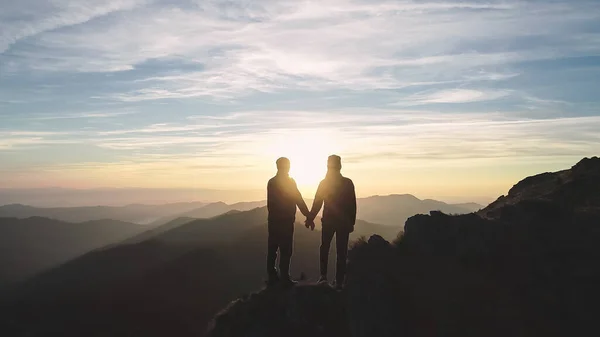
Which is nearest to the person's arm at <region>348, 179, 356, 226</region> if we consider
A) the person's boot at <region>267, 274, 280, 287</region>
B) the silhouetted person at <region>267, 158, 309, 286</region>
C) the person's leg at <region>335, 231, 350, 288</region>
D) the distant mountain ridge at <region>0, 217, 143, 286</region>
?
the person's leg at <region>335, 231, 350, 288</region>

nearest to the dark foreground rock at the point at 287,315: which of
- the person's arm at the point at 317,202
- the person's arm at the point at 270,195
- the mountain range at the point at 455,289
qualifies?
the mountain range at the point at 455,289

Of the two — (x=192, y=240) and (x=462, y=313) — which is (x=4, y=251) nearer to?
(x=192, y=240)

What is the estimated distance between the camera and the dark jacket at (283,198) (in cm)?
1309

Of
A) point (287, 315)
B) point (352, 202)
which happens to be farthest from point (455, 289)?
point (287, 315)

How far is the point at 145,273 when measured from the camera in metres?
86.6

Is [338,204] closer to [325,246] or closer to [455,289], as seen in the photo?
[325,246]

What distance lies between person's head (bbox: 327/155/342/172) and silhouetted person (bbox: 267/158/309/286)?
1.18 meters

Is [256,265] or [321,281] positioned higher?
[321,281]

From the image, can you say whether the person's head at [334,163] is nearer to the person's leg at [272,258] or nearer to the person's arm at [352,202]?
the person's arm at [352,202]

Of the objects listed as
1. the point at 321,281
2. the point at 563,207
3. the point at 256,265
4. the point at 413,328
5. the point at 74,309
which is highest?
the point at 563,207

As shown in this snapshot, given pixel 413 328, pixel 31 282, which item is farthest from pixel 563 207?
pixel 31 282

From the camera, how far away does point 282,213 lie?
1325 centimetres

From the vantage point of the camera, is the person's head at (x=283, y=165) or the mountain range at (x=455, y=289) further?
the person's head at (x=283, y=165)

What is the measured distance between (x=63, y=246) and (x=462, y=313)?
198616 millimetres
